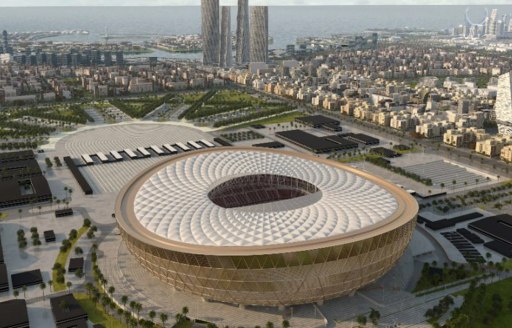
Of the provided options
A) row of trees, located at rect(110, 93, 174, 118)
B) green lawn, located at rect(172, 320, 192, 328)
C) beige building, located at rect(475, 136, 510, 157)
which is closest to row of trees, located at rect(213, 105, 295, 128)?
row of trees, located at rect(110, 93, 174, 118)

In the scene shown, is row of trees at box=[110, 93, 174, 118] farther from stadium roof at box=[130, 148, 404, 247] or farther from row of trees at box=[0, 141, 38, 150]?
stadium roof at box=[130, 148, 404, 247]

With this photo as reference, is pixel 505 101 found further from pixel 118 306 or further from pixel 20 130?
pixel 20 130

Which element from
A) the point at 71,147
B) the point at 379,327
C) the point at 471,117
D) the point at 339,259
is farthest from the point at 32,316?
the point at 471,117

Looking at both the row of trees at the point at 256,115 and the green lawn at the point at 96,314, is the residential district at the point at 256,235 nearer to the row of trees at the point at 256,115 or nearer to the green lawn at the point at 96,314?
the green lawn at the point at 96,314

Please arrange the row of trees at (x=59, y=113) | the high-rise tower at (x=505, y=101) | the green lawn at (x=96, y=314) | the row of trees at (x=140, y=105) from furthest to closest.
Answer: the row of trees at (x=140, y=105) → the row of trees at (x=59, y=113) → the high-rise tower at (x=505, y=101) → the green lawn at (x=96, y=314)

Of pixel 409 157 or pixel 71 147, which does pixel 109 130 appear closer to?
pixel 71 147

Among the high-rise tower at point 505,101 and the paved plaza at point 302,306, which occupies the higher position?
the high-rise tower at point 505,101

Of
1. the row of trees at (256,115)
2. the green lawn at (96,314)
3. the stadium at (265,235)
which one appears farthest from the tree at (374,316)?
the row of trees at (256,115)
